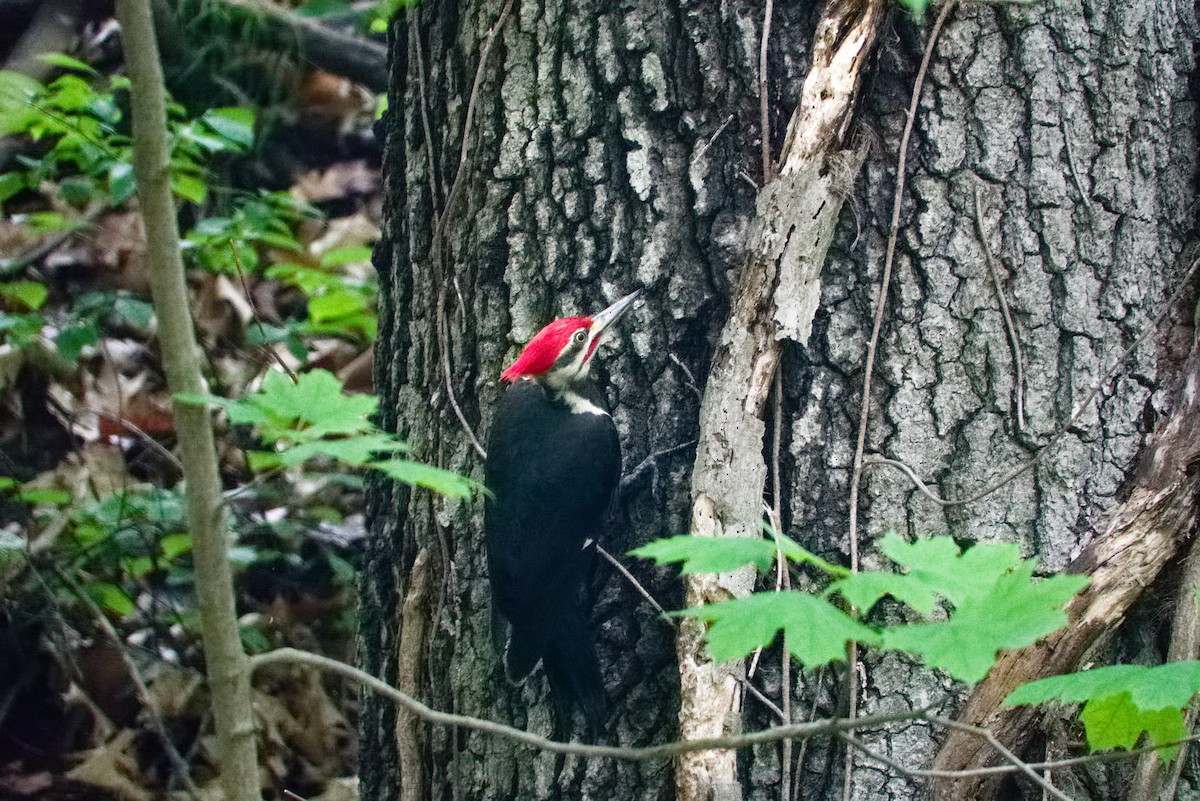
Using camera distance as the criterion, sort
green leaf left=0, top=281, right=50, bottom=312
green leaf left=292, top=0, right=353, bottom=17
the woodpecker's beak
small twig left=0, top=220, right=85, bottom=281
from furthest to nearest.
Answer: small twig left=0, top=220, right=85, bottom=281 < green leaf left=0, top=281, right=50, bottom=312 < the woodpecker's beak < green leaf left=292, top=0, right=353, bottom=17

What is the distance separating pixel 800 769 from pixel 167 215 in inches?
55.6

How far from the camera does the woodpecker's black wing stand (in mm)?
2113

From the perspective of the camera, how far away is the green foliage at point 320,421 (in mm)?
1275

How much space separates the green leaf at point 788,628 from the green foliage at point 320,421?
34 centimetres

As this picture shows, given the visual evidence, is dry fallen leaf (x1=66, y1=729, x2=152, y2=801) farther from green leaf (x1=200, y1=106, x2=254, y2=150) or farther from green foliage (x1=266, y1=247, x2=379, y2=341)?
green leaf (x1=200, y1=106, x2=254, y2=150)

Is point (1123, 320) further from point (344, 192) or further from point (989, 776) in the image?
point (344, 192)

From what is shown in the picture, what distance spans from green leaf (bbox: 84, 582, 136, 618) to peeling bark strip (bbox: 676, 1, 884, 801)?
2084 millimetres

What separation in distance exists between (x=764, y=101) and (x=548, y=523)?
89 centimetres

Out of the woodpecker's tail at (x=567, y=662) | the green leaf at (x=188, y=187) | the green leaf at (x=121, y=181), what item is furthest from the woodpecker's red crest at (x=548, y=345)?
the green leaf at (x=188, y=187)

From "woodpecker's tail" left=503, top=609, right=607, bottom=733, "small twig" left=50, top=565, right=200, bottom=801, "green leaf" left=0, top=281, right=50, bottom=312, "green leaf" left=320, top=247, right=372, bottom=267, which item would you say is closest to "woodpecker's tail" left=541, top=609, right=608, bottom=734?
"woodpecker's tail" left=503, top=609, right=607, bottom=733

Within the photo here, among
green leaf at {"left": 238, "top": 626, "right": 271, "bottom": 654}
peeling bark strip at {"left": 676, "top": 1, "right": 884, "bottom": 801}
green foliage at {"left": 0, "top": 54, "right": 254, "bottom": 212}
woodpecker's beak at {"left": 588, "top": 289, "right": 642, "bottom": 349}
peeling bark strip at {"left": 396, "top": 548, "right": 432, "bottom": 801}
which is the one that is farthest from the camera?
green leaf at {"left": 238, "top": 626, "right": 271, "bottom": 654}

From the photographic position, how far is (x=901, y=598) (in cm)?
126

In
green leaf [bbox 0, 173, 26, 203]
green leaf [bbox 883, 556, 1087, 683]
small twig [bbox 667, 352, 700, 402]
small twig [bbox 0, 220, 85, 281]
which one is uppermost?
green leaf [bbox 0, 173, 26, 203]

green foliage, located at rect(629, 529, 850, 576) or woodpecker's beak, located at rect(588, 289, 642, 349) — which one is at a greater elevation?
woodpecker's beak, located at rect(588, 289, 642, 349)
